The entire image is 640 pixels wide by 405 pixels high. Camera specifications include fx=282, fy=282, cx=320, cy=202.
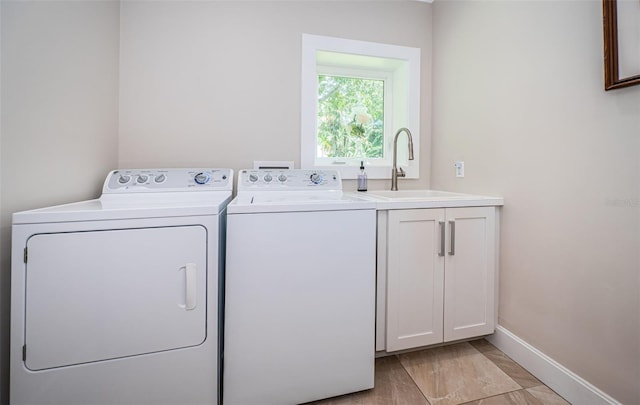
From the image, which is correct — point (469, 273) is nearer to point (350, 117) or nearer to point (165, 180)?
point (350, 117)

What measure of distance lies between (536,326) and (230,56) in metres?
2.33

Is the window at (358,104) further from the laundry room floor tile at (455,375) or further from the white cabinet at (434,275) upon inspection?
the laundry room floor tile at (455,375)

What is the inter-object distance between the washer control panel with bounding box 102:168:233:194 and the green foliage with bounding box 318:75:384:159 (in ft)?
2.87

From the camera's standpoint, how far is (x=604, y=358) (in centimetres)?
113

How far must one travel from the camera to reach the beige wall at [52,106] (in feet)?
3.19

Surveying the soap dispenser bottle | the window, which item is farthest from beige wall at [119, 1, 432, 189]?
the soap dispenser bottle

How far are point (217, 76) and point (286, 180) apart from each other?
2.77 ft

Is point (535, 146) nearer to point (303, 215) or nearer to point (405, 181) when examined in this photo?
point (405, 181)

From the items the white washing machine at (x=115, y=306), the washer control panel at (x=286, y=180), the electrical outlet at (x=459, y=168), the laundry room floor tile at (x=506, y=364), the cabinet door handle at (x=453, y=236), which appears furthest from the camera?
the electrical outlet at (x=459, y=168)

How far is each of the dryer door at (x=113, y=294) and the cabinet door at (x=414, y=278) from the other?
0.89 meters

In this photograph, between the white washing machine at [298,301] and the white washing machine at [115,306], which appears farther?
the white washing machine at [298,301]

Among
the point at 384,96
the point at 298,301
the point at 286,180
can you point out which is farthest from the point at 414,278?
the point at 384,96

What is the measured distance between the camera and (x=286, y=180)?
5.43ft

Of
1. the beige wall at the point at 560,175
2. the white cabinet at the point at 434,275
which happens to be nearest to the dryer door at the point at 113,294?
the white cabinet at the point at 434,275
